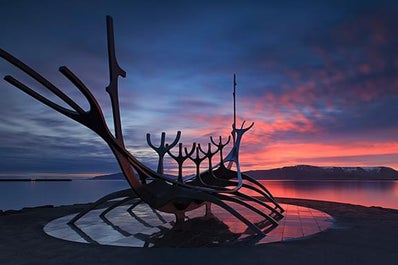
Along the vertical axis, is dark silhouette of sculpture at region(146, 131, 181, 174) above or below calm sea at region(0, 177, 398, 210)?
above

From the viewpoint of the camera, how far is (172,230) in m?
11.4

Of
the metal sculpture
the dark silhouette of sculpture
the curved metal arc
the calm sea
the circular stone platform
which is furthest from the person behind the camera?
the calm sea

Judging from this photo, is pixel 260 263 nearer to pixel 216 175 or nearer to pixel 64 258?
pixel 64 258

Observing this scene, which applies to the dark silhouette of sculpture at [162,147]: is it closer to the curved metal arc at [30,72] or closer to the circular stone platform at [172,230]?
the circular stone platform at [172,230]

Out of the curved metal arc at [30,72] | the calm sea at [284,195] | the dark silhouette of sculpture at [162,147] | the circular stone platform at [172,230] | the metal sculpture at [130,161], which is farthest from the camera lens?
the calm sea at [284,195]

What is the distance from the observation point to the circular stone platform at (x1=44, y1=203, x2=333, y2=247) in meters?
9.64

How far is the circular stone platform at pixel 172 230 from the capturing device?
31.6 ft

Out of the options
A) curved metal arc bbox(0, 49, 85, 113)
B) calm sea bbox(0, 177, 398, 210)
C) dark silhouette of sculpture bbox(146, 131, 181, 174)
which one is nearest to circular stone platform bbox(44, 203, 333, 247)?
dark silhouette of sculpture bbox(146, 131, 181, 174)

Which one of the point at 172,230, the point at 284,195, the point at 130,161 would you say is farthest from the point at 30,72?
the point at 284,195

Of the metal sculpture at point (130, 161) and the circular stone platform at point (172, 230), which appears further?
the circular stone platform at point (172, 230)

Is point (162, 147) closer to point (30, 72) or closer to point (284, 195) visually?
point (30, 72)

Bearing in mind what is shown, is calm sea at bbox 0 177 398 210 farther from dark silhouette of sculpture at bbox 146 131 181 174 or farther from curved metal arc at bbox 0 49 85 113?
curved metal arc at bbox 0 49 85 113

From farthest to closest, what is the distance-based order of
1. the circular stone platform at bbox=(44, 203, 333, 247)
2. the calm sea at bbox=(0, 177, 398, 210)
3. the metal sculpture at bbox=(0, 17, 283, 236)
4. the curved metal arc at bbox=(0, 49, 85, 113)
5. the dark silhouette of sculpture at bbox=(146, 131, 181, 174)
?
1. the calm sea at bbox=(0, 177, 398, 210)
2. the dark silhouette of sculpture at bbox=(146, 131, 181, 174)
3. the circular stone platform at bbox=(44, 203, 333, 247)
4. the metal sculpture at bbox=(0, 17, 283, 236)
5. the curved metal arc at bbox=(0, 49, 85, 113)

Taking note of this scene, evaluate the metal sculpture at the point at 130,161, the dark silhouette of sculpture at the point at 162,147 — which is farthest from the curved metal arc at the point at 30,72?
the dark silhouette of sculpture at the point at 162,147
